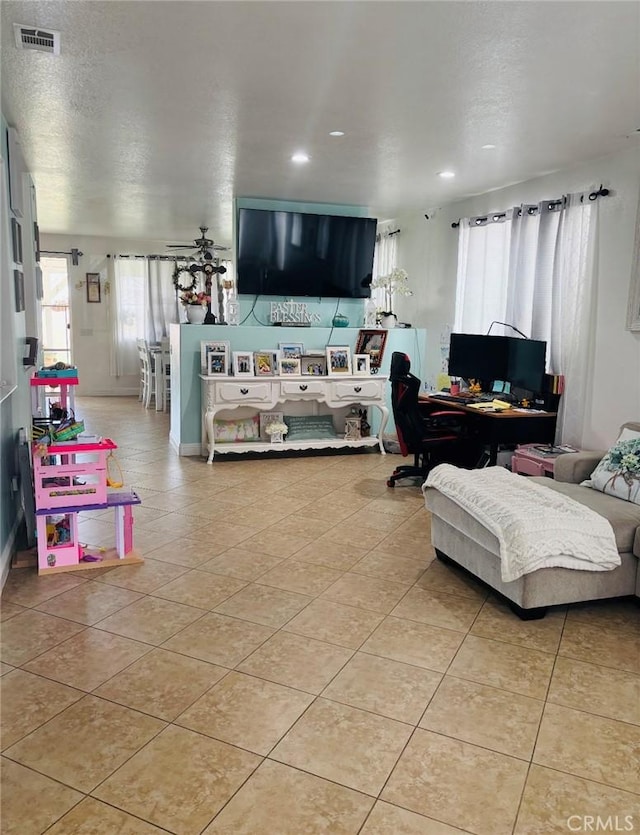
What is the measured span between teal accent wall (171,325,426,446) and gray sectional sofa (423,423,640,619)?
129 inches

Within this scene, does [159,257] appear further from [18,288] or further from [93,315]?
[18,288]

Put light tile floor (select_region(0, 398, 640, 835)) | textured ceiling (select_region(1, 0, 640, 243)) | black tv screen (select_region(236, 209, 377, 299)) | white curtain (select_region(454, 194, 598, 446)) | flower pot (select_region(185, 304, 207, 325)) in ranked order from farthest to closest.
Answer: black tv screen (select_region(236, 209, 377, 299)) < flower pot (select_region(185, 304, 207, 325)) < white curtain (select_region(454, 194, 598, 446)) < textured ceiling (select_region(1, 0, 640, 243)) < light tile floor (select_region(0, 398, 640, 835))

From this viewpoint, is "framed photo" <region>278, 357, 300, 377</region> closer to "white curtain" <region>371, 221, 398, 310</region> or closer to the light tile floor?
"white curtain" <region>371, 221, 398, 310</region>

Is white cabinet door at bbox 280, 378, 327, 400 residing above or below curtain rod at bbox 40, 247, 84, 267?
below

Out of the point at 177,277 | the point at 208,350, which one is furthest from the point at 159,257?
the point at 208,350

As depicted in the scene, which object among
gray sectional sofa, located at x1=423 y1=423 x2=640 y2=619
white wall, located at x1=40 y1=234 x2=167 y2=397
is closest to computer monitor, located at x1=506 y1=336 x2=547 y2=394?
gray sectional sofa, located at x1=423 y1=423 x2=640 y2=619

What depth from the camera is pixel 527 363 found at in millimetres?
5129

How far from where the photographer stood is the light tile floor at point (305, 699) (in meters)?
1.78

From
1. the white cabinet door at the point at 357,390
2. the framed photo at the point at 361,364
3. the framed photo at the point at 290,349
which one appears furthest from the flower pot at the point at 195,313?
the framed photo at the point at 361,364

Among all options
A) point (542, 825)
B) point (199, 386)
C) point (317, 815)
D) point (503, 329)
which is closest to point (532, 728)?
point (542, 825)

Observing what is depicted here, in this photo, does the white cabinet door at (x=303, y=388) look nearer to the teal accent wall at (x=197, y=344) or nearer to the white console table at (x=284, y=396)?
the white console table at (x=284, y=396)

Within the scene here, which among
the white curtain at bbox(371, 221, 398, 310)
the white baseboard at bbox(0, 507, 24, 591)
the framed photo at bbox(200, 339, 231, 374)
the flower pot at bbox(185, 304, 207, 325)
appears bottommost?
the white baseboard at bbox(0, 507, 24, 591)

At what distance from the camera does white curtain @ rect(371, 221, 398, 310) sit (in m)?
7.79

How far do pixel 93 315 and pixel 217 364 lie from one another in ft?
17.5
